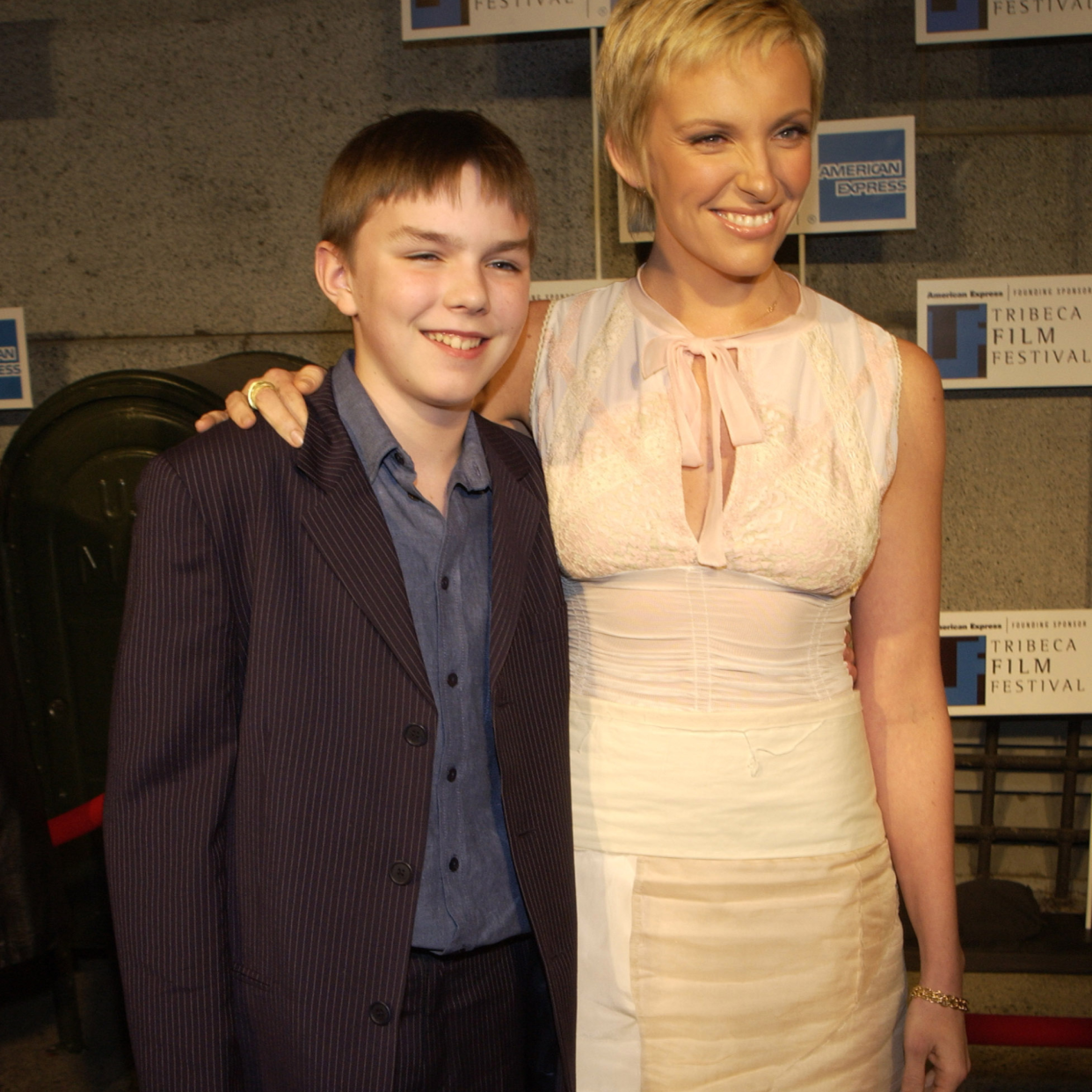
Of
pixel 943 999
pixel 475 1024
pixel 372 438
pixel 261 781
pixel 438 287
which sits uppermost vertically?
pixel 438 287

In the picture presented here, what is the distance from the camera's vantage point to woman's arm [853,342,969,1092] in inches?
56.2

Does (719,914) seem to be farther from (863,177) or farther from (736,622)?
(863,177)

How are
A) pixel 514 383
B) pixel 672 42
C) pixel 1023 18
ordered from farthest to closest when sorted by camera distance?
pixel 1023 18, pixel 514 383, pixel 672 42

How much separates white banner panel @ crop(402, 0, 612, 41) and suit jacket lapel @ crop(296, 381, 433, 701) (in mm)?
1901

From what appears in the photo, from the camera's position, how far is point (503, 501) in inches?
50.1

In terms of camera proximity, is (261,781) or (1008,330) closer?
(261,781)

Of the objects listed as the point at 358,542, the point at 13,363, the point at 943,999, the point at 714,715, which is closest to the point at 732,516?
the point at 714,715

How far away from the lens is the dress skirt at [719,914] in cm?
133

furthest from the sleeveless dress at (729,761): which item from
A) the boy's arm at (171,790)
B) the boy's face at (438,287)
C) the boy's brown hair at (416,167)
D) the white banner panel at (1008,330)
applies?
the white banner panel at (1008,330)

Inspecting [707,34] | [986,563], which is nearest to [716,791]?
[707,34]

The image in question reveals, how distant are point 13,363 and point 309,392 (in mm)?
2160

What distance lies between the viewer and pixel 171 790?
3.55 ft

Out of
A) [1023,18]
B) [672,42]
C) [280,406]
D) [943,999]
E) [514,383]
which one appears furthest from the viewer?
[1023,18]

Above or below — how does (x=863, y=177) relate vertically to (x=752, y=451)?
above
